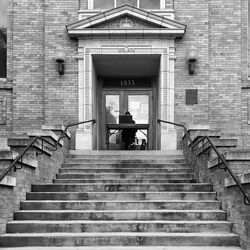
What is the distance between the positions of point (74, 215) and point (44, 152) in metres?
1.94

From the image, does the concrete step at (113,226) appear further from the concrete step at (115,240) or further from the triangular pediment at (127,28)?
the triangular pediment at (127,28)

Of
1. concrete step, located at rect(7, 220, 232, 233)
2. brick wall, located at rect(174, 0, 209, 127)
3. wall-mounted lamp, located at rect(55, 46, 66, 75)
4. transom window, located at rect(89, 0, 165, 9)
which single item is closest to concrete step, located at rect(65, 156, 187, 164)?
brick wall, located at rect(174, 0, 209, 127)

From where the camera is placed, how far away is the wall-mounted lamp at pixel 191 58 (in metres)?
11.8

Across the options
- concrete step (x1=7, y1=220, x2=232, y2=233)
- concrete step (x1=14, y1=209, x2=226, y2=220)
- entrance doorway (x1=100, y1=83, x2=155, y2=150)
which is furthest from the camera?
entrance doorway (x1=100, y1=83, x2=155, y2=150)

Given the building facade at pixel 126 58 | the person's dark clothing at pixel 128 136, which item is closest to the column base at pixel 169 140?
the building facade at pixel 126 58

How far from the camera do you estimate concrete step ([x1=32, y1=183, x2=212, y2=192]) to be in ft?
26.9

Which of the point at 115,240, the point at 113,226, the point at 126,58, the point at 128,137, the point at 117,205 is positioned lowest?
the point at 115,240

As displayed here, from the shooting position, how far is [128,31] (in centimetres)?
1189

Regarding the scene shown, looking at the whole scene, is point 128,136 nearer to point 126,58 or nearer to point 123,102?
point 123,102

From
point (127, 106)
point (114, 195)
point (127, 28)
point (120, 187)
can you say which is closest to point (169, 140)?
point (127, 106)

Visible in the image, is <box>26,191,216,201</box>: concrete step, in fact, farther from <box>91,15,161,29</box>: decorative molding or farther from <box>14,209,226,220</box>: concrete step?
<box>91,15,161,29</box>: decorative molding

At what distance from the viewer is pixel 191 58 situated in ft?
38.7

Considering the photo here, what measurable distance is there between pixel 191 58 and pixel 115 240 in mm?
6708

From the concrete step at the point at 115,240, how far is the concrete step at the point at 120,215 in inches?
26.0
